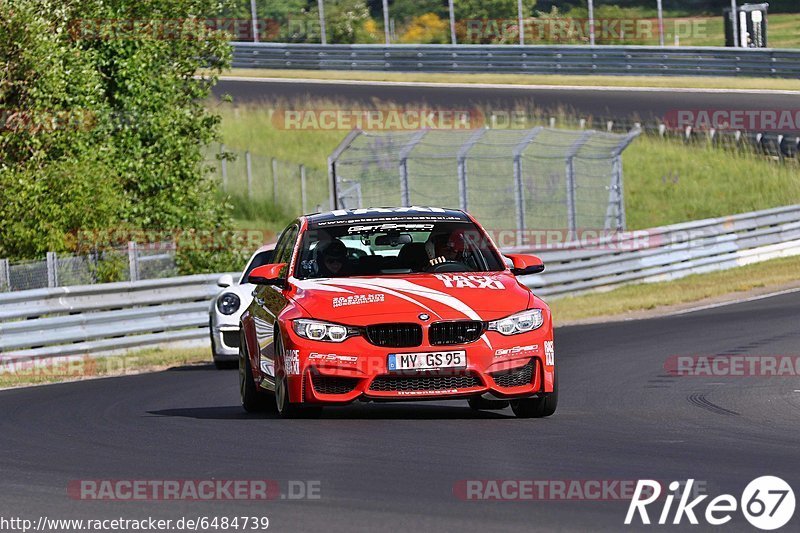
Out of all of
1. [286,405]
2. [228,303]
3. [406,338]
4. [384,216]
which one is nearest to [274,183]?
[228,303]

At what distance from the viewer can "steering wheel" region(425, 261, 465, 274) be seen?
11.2 m

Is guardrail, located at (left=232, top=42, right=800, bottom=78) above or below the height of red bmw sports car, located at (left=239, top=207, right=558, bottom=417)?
above

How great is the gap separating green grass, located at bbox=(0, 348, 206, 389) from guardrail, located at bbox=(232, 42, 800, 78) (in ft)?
93.8

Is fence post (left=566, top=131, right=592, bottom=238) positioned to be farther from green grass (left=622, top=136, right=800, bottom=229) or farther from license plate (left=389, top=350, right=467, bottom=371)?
license plate (left=389, top=350, right=467, bottom=371)

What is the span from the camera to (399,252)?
11352 mm

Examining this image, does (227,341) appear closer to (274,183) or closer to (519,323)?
(519,323)

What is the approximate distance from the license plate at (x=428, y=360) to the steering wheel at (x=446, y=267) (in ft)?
3.58

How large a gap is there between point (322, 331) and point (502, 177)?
27209mm

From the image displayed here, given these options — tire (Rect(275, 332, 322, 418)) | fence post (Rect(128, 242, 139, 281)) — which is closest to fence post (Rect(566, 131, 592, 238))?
fence post (Rect(128, 242, 139, 281))

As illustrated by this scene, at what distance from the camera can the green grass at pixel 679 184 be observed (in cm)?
3831

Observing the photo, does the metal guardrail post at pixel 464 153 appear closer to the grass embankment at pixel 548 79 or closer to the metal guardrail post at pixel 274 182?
the metal guardrail post at pixel 274 182

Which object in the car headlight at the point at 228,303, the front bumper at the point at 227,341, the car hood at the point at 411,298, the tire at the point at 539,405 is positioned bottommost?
the front bumper at the point at 227,341

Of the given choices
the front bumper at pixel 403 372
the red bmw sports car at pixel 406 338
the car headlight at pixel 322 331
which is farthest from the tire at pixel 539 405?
the car headlight at pixel 322 331

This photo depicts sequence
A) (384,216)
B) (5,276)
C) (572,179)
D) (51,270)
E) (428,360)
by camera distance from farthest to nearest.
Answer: (572,179) → (51,270) → (5,276) → (384,216) → (428,360)
